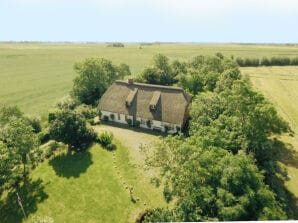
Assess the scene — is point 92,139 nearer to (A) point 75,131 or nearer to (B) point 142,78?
(A) point 75,131

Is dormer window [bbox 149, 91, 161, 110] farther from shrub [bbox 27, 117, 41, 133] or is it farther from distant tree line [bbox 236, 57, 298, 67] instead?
distant tree line [bbox 236, 57, 298, 67]

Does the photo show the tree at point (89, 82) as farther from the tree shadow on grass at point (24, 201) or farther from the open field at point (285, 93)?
the open field at point (285, 93)

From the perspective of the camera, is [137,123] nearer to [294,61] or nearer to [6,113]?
[6,113]

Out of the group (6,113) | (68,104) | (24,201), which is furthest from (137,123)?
(24,201)

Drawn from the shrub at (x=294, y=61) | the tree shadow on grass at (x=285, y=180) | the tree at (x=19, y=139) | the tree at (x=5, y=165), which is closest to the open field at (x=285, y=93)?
the tree shadow on grass at (x=285, y=180)

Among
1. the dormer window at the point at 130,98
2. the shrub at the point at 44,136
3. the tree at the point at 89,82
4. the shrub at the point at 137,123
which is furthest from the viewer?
the tree at the point at 89,82

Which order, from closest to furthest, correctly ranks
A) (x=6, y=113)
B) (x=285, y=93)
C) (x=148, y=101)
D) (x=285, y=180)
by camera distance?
(x=285, y=180) → (x=6, y=113) → (x=148, y=101) → (x=285, y=93)

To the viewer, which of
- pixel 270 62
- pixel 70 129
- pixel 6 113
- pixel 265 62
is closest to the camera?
pixel 70 129
